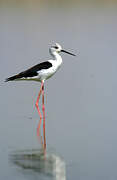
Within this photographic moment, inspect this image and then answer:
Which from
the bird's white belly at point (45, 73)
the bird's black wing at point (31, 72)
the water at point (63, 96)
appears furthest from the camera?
the bird's white belly at point (45, 73)

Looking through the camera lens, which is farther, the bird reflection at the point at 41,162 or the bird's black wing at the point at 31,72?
the bird's black wing at the point at 31,72

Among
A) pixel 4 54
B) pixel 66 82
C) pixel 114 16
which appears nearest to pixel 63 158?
pixel 66 82

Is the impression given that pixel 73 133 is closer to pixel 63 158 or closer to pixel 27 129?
pixel 27 129

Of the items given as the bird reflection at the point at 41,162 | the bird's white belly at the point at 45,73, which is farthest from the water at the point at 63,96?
the bird's white belly at the point at 45,73

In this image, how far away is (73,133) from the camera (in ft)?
20.6

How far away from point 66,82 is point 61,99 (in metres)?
1.01

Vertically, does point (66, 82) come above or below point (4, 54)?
below

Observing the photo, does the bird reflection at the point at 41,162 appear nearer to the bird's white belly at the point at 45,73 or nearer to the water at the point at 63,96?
the water at the point at 63,96

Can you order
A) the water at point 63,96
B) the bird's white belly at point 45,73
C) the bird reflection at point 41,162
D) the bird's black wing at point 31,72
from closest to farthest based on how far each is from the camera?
the bird reflection at point 41,162 → the water at point 63,96 → the bird's black wing at point 31,72 → the bird's white belly at point 45,73

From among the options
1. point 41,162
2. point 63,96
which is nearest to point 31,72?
point 63,96

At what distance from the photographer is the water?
5180 mm

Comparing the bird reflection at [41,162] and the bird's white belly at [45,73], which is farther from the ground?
the bird's white belly at [45,73]

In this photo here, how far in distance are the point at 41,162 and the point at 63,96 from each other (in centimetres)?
286

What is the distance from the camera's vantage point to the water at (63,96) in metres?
5.18
